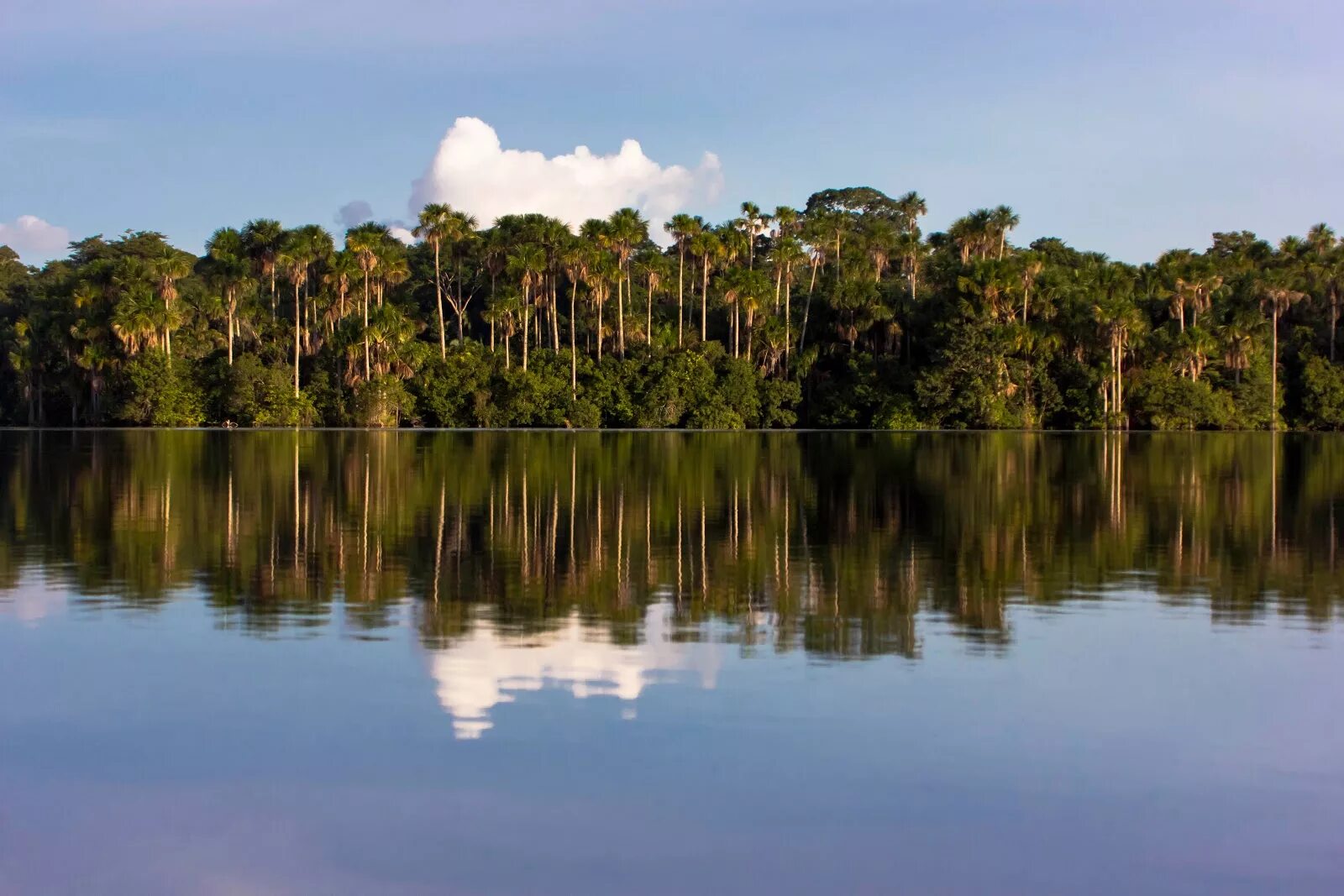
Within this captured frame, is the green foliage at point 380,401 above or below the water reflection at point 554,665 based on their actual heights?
above

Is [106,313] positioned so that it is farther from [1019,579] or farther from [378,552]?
[1019,579]

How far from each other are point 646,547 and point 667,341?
238 feet

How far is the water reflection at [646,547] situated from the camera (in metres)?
13.5

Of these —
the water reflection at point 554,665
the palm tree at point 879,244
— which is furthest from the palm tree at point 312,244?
the water reflection at point 554,665

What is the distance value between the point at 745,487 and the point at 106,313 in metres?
67.6

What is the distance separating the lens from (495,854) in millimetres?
7066

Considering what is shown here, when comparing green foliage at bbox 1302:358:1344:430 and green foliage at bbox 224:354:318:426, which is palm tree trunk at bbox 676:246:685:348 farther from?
green foliage at bbox 1302:358:1344:430

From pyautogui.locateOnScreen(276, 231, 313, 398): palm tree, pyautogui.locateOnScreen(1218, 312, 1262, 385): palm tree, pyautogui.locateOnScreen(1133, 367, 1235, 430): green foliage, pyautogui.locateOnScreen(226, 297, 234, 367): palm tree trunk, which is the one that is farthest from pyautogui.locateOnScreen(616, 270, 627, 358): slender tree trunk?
pyautogui.locateOnScreen(1218, 312, 1262, 385): palm tree

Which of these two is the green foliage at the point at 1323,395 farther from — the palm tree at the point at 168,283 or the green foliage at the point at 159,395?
the palm tree at the point at 168,283

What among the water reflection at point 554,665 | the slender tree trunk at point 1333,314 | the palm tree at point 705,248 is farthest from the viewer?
the slender tree trunk at point 1333,314

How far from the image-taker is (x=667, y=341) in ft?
300

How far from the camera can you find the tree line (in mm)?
85875

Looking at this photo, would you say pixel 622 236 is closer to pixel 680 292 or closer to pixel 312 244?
pixel 680 292

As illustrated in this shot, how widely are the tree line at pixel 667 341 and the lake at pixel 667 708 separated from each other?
65002 mm
